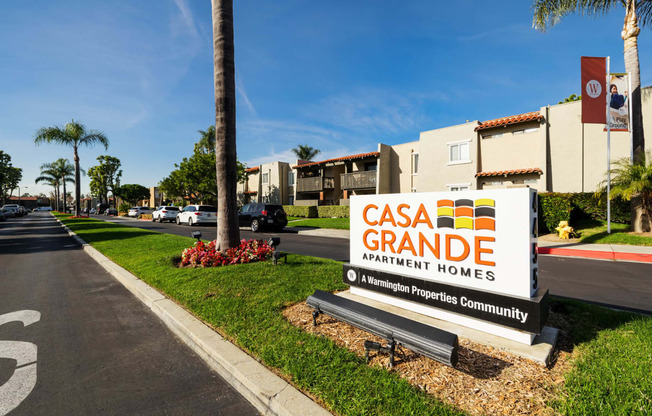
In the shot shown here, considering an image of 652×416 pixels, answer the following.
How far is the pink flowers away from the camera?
269 inches

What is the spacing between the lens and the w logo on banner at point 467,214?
3348 millimetres

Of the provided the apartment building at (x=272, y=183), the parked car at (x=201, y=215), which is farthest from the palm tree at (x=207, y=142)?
the parked car at (x=201, y=215)

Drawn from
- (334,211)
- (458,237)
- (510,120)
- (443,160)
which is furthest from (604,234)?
(334,211)

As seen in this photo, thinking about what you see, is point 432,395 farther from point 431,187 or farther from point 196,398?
point 431,187

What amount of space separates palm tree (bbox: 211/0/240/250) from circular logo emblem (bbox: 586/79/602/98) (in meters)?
15.0

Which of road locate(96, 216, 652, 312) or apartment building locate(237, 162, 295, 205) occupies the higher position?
apartment building locate(237, 162, 295, 205)

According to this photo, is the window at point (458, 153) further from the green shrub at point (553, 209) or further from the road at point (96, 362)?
the road at point (96, 362)

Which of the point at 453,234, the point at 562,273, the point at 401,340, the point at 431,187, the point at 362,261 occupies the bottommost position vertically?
the point at 562,273

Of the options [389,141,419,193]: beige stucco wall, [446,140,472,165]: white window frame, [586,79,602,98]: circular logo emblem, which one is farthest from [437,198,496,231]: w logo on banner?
[389,141,419,193]: beige stucco wall

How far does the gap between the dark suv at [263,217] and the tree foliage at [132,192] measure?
6598 centimetres

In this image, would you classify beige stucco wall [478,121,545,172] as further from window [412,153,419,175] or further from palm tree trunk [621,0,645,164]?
window [412,153,419,175]

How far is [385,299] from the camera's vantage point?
441 centimetres

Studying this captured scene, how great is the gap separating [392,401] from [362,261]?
2501mm

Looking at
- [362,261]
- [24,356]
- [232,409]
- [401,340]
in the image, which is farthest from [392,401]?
[24,356]
